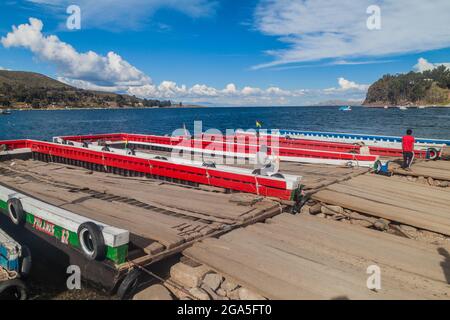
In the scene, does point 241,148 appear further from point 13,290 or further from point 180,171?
point 13,290

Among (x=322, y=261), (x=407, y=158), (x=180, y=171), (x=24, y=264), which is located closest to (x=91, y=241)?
(x=24, y=264)

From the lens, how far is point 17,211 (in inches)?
360

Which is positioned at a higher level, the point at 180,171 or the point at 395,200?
the point at 180,171

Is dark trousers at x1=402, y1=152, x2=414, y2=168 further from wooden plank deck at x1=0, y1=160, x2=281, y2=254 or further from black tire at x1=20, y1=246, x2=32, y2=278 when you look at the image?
black tire at x1=20, y1=246, x2=32, y2=278

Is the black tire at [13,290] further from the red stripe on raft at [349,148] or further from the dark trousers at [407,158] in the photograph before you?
the red stripe on raft at [349,148]

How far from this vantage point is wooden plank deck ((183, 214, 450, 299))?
19.4ft

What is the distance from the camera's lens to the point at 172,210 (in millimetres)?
9922

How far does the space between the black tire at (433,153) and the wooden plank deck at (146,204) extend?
14.0 m

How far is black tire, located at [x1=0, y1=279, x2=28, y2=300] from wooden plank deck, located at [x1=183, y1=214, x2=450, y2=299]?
3.49m

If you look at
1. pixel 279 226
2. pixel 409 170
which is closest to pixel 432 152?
pixel 409 170

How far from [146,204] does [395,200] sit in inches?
351

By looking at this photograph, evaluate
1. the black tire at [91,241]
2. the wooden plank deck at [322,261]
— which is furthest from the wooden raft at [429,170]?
the black tire at [91,241]
